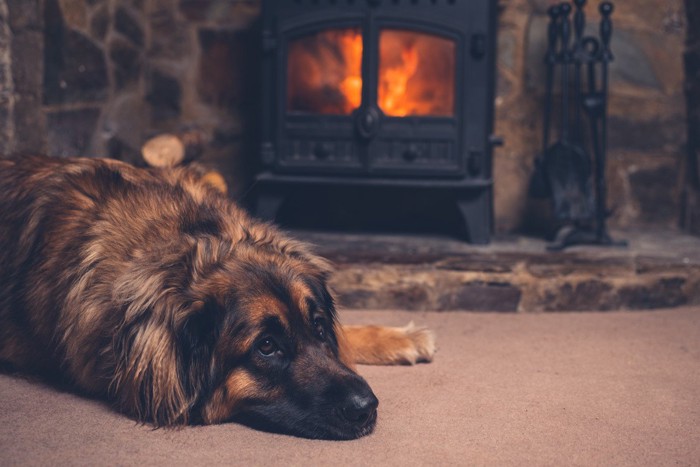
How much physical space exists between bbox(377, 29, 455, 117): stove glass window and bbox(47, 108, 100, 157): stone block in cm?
130

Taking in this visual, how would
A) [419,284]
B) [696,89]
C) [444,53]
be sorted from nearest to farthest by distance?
[419,284]
[444,53]
[696,89]

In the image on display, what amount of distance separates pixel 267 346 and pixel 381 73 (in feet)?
6.42

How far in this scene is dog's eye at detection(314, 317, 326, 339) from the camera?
7.34 ft

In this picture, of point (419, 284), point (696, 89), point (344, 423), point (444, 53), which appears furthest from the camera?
point (696, 89)

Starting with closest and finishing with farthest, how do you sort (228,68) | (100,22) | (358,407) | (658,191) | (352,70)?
(358,407) → (352,70) → (100,22) → (658,191) → (228,68)

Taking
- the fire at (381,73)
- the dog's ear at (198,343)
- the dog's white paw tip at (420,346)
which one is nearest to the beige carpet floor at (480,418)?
the dog's white paw tip at (420,346)

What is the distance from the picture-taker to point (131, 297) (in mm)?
2139

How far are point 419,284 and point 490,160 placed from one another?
0.71m

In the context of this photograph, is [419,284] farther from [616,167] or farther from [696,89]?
[696,89]

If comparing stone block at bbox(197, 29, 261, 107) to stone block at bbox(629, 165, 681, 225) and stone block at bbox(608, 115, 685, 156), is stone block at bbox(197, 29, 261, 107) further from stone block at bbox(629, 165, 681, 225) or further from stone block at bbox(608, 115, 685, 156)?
stone block at bbox(629, 165, 681, 225)

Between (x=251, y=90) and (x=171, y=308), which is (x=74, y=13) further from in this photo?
(x=171, y=308)

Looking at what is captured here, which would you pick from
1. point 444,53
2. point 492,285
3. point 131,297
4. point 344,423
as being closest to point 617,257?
point 492,285

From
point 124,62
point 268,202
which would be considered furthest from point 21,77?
point 268,202

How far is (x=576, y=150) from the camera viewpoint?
380cm
